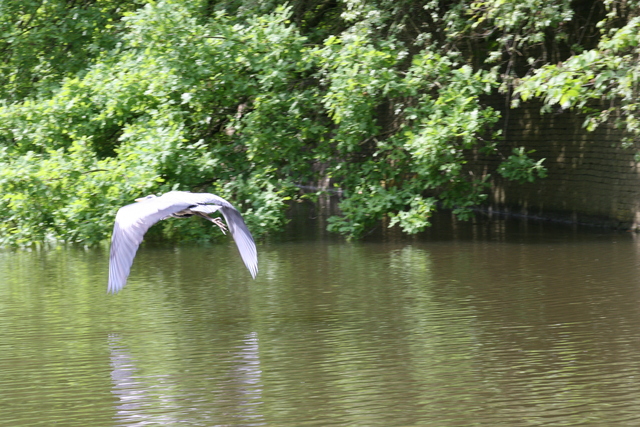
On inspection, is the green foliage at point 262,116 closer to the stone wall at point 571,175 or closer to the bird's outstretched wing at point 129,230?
the stone wall at point 571,175

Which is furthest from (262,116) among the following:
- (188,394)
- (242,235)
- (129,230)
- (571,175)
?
(188,394)

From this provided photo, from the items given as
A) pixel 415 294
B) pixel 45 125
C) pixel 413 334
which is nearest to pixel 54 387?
pixel 413 334

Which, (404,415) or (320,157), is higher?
(320,157)

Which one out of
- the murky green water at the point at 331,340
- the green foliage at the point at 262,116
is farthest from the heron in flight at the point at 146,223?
the green foliage at the point at 262,116

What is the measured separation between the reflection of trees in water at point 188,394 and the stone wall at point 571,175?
8988 mm

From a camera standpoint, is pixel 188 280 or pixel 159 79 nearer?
pixel 188 280

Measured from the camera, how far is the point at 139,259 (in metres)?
11.8

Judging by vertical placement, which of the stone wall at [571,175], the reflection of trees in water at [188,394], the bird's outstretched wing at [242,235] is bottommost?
the reflection of trees in water at [188,394]

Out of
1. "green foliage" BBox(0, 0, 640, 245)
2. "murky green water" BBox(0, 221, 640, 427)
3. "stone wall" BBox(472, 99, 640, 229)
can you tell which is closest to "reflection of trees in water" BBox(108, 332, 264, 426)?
"murky green water" BBox(0, 221, 640, 427)

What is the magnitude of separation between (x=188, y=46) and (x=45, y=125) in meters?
2.52

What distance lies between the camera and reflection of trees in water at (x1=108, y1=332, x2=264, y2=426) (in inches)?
202

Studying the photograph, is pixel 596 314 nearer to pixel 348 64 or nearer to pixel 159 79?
pixel 348 64

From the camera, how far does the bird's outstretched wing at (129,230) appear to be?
6.41 m

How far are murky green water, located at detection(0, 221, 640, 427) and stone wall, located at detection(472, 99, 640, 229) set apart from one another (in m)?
2.62
